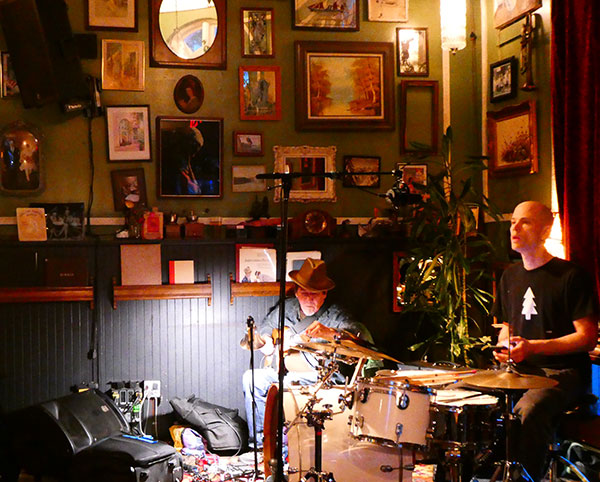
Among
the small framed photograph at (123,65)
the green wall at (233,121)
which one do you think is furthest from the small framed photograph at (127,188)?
the small framed photograph at (123,65)

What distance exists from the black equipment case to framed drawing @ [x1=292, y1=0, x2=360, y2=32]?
11.5ft

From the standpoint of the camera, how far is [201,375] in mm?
5855

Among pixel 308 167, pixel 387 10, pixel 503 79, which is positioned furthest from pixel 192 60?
pixel 503 79

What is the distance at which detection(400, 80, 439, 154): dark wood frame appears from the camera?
6.18 meters

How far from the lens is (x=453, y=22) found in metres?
5.50

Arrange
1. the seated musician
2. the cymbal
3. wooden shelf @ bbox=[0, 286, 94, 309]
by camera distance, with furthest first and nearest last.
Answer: wooden shelf @ bbox=[0, 286, 94, 309] < the seated musician < the cymbal

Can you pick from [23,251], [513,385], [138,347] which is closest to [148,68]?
[23,251]

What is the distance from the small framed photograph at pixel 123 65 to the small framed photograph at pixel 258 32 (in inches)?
33.6

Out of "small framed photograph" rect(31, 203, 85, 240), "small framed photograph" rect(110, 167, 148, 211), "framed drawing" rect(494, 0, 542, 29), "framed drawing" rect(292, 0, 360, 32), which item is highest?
"framed drawing" rect(292, 0, 360, 32)

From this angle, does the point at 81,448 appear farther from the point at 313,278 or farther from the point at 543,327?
the point at 543,327

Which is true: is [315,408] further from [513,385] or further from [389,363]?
[389,363]

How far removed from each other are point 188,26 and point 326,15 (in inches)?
45.5

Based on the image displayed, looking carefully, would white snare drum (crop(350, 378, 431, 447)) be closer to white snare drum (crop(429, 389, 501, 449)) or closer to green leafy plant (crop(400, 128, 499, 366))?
white snare drum (crop(429, 389, 501, 449))

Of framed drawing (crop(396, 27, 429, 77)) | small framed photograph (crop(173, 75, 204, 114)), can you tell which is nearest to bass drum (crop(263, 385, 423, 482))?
small framed photograph (crop(173, 75, 204, 114))
